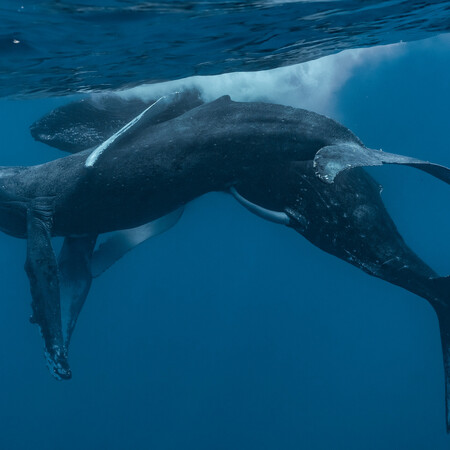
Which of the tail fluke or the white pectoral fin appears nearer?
the tail fluke

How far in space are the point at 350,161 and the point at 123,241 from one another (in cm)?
560

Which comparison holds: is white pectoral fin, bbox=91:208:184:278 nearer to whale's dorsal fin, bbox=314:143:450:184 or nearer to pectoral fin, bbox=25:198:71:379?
pectoral fin, bbox=25:198:71:379

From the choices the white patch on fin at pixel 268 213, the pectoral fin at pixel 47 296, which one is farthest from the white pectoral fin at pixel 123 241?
the white patch on fin at pixel 268 213

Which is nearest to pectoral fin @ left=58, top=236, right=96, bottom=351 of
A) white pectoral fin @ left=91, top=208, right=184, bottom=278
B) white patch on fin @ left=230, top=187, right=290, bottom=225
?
white pectoral fin @ left=91, top=208, right=184, bottom=278

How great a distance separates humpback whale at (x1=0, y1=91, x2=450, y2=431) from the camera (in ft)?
25.2

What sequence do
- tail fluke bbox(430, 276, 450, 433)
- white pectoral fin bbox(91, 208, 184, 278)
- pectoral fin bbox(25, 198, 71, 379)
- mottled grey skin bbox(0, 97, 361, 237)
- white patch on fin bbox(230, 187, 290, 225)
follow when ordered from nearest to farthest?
1. pectoral fin bbox(25, 198, 71, 379)
2. tail fluke bbox(430, 276, 450, 433)
3. mottled grey skin bbox(0, 97, 361, 237)
4. white patch on fin bbox(230, 187, 290, 225)
5. white pectoral fin bbox(91, 208, 184, 278)

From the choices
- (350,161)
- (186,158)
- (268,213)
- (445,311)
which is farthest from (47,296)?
(445,311)

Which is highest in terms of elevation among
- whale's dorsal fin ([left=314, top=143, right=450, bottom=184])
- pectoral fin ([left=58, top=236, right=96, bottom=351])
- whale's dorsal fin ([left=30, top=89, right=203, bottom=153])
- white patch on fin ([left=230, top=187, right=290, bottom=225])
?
whale's dorsal fin ([left=314, top=143, right=450, bottom=184])

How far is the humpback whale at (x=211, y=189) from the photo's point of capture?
7.68 metres

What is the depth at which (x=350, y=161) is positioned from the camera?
21.7 feet

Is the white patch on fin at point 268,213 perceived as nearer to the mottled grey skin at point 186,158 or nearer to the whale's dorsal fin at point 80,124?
the mottled grey skin at point 186,158

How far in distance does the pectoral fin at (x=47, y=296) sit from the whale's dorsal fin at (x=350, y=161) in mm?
4861

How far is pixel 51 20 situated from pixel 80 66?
395cm

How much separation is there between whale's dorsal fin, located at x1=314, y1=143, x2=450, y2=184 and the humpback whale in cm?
5
